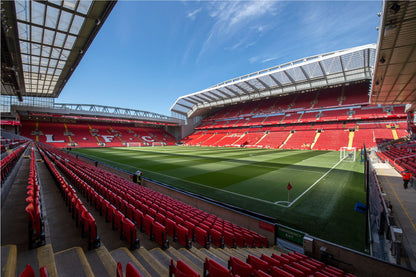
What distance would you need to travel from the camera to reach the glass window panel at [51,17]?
10.1 meters

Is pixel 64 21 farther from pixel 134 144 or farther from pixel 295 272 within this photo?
pixel 134 144

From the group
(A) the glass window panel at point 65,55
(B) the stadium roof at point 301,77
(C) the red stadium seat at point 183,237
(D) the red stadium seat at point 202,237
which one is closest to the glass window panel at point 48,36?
(A) the glass window panel at point 65,55

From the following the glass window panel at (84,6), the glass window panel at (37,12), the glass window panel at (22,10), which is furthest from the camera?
the glass window panel at (37,12)

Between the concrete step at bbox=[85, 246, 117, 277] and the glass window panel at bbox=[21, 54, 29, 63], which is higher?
the glass window panel at bbox=[21, 54, 29, 63]

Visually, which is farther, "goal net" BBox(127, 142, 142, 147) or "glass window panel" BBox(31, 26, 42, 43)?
"goal net" BBox(127, 142, 142, 147)

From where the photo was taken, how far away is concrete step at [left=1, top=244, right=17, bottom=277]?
7.87 ft

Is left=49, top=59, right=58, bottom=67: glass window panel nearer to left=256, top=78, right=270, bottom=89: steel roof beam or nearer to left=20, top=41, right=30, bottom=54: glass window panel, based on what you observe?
left=20, top=41, right=30, bottom=54: glass window panel

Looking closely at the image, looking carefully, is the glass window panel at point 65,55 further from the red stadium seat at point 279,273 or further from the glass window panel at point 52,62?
the red stadium seat at point 279,273

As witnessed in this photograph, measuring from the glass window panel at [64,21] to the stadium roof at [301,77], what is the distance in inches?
1269

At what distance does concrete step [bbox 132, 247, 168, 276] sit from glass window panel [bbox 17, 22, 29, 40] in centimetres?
1558

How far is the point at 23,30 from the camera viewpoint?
Answer: 38.1 ft

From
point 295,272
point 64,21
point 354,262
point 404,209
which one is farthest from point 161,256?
point 64,21

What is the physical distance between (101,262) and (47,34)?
16.0m

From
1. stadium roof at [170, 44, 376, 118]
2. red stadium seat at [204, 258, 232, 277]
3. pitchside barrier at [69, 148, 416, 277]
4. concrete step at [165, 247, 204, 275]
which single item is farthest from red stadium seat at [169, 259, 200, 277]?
stadium roof at [170, 44, 376, 118]
